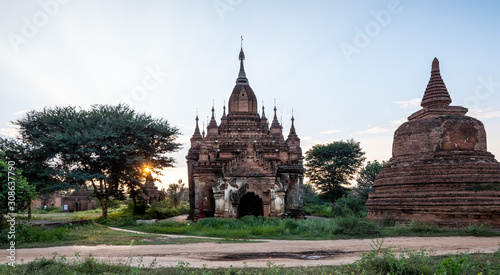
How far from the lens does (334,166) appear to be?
48.6 metres

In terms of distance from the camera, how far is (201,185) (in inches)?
1145

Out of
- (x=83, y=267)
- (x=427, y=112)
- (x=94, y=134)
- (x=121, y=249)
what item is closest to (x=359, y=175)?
(x=427, y=112)

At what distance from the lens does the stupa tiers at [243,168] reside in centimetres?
2608

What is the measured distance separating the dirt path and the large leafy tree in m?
13.5

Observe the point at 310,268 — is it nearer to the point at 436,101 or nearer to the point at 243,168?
the point at 243,168

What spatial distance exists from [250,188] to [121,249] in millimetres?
14211

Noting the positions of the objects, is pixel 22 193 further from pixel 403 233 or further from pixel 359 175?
pixel 359 175

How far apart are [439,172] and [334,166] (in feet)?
93.5

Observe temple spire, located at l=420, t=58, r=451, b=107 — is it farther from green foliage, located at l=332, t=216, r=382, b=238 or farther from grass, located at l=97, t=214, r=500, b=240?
green foliage, located at l=332, t=216, r=382, b=238

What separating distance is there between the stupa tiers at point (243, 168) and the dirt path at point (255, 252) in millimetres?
11873

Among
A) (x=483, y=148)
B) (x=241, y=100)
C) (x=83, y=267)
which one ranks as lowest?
(x=83, y=267)

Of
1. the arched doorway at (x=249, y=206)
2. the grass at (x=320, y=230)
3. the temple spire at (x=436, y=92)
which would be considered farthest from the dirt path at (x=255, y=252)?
the arched doorway at (x=249, y=206)

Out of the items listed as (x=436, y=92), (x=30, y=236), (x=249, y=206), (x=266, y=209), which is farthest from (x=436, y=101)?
(x=30, y=236)

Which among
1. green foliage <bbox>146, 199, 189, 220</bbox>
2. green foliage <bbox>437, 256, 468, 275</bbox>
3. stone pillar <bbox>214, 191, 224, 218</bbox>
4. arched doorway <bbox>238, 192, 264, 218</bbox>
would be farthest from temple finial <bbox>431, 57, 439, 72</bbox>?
green foliage <bbox>146, 199, 189, 220</bbox>
